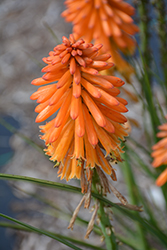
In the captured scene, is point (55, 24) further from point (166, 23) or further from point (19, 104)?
point (166, 23)

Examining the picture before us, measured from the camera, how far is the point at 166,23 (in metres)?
1.31

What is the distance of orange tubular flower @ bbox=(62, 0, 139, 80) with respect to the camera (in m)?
1.15

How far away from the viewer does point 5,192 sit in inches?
88.5

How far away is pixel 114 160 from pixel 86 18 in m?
0.77

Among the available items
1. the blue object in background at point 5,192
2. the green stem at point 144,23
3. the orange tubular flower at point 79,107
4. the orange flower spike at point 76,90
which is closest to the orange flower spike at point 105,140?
the orange tubular flower at point 79,107

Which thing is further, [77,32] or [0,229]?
[0,229]

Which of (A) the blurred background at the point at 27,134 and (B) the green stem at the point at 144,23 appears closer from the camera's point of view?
(B) the green stem at the point at 144,23

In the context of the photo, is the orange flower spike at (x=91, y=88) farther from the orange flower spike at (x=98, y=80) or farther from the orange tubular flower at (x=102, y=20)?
the orange tubular flower at (x=102, y=20)

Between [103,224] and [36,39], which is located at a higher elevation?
[36,39]

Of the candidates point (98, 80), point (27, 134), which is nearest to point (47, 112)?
point (98, 80)

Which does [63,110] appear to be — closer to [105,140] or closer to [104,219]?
[105,140]

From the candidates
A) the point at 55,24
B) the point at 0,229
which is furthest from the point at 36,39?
the point at 0,229

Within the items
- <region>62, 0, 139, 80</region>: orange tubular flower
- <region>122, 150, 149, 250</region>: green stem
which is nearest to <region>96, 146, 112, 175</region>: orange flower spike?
<region>122, 150, 149, 250</region>: green stem

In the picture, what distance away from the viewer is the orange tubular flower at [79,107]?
0.62 m
